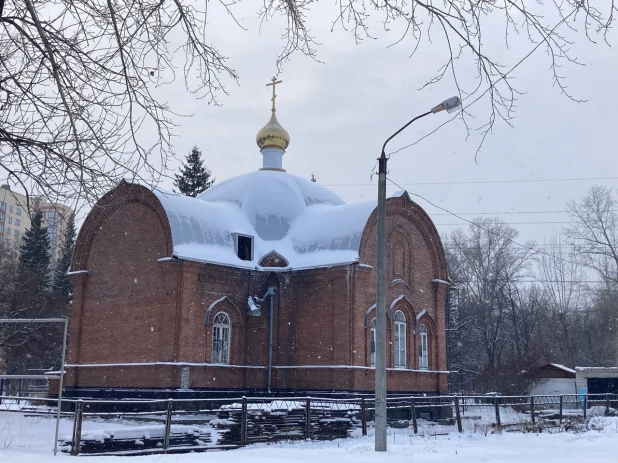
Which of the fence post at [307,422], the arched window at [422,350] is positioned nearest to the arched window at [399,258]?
the arched window at [422,350]

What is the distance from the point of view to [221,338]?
21.6 meters

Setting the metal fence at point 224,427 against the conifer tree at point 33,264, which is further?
the conifer tree at point 33,264

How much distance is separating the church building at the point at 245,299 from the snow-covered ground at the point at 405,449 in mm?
3719

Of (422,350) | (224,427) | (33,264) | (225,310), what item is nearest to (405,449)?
(224,427)

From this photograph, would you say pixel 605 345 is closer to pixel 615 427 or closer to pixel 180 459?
pixel 615 427

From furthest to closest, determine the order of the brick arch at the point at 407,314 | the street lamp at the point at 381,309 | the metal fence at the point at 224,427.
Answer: the brick arch at the point at 407,314, the metal fence at the point at 224,427, the street lamp at the point at 381,309

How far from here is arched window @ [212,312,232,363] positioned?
70.3 feet

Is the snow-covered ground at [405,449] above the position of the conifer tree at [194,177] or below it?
below

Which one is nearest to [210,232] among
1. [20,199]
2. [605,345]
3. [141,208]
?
[141,208]

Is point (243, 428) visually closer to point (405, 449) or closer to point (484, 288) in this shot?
point (405, 449)

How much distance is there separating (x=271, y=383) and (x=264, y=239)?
4.72 meters

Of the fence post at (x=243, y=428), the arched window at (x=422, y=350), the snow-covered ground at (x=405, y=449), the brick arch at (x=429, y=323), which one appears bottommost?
the snow-covered ground at (x=405, y=449)

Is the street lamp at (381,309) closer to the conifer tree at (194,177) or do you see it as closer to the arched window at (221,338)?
the arched window at (221,338)

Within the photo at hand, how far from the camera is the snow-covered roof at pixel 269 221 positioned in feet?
70.3
